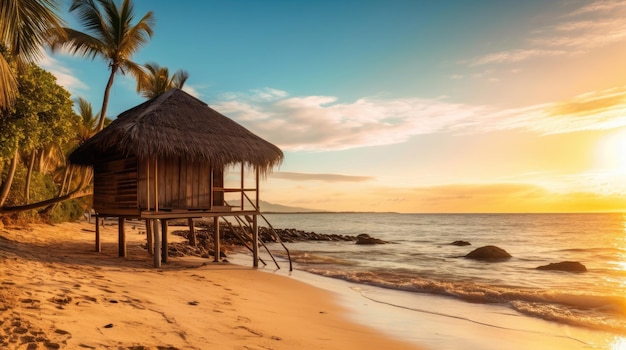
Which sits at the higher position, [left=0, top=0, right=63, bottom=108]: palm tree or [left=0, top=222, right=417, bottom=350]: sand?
[left=0, top=0, right=63, bottom=108]: palm tree

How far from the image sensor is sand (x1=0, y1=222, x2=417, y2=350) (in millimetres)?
4840

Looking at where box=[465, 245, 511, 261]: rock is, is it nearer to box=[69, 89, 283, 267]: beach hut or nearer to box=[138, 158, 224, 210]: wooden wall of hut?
box=[69, 89, 283, 267]: beach hut

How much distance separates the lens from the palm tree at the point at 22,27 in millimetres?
7023

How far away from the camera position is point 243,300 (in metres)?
8.46

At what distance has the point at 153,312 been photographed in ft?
20.4

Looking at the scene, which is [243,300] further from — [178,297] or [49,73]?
[49,73]

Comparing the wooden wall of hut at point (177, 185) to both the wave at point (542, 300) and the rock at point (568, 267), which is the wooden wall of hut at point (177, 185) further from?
the rock at point (568, 267)

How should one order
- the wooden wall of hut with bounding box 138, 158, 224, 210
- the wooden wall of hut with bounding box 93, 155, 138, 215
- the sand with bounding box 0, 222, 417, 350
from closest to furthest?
the sand with bounding box 0, 222, 417, 350 → the wooden wall of hut with bounding box 138, 158, 224, 210 → the wooden wall of hut with bounding box 93, 155, 138, 215

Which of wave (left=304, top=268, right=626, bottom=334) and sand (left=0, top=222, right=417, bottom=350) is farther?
wave (left=304, top=268, right=626, bottom=334)

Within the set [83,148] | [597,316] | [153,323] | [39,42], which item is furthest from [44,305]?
[597,316]

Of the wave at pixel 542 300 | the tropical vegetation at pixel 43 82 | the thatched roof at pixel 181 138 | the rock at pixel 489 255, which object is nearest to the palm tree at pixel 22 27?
the tropical vegetation at pixel 43 82

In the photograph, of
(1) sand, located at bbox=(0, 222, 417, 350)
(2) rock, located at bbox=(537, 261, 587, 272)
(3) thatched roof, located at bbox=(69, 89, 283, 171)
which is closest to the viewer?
(1) sand, located at bbox=(0, 222, 417, 350)

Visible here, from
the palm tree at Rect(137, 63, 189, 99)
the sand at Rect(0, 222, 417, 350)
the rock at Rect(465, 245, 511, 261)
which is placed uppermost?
the palm tree at Rect(137, 63, 189, 99)

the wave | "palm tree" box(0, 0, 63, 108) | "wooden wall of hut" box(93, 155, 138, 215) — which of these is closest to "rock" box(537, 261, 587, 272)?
the wave
